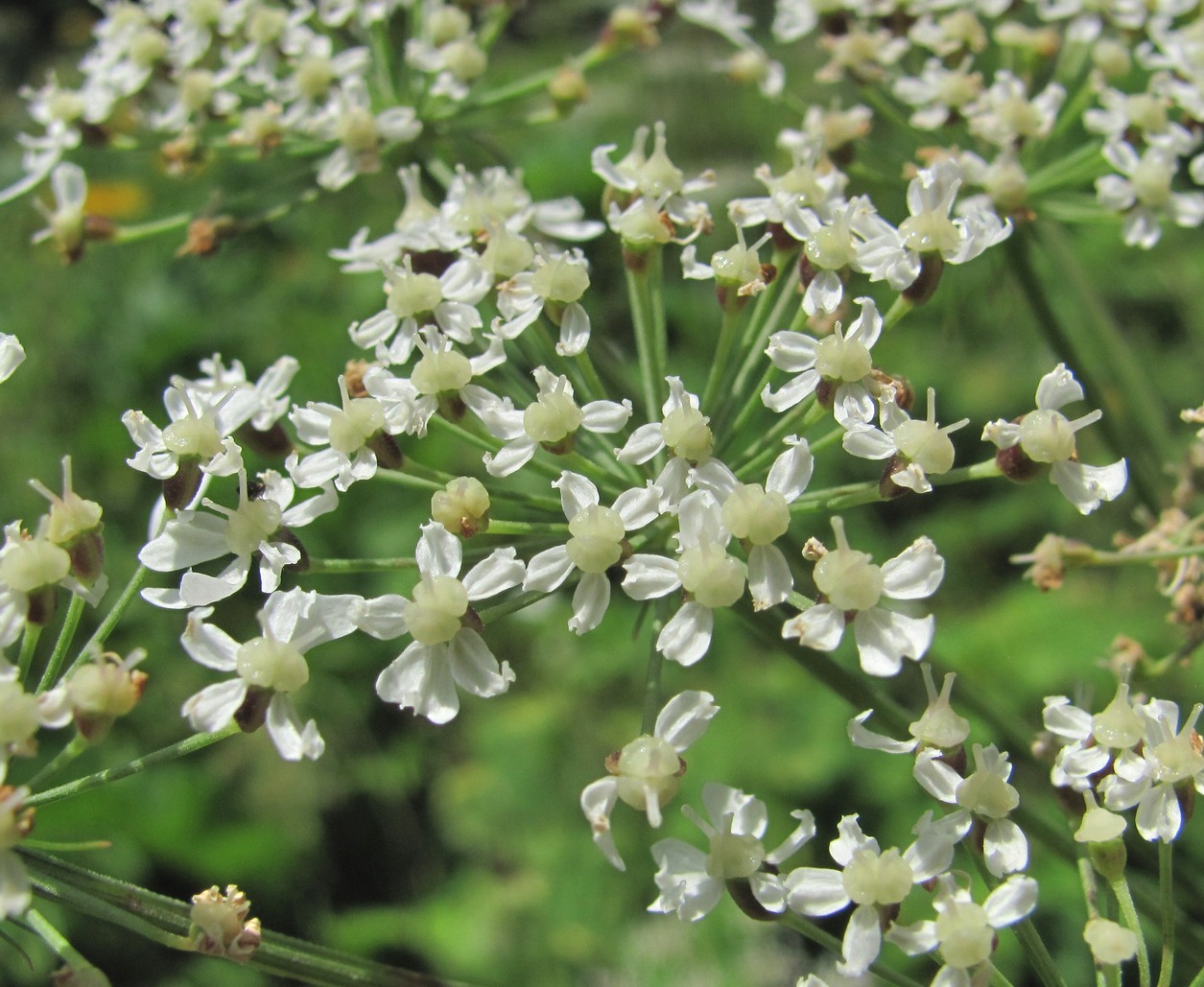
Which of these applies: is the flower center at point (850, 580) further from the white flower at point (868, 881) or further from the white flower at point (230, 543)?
the white flower at point (230, 543)

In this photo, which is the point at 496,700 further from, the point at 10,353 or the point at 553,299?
the point at 10,353

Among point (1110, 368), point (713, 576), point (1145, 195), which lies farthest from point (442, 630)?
point (1110, 368)

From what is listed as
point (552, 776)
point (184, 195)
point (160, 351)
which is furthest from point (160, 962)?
point (184, 195)

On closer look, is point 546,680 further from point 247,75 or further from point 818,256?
point 818,256

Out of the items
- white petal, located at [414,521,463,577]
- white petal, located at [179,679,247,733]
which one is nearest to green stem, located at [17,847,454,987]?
white petal, located at [179,679,247,733]

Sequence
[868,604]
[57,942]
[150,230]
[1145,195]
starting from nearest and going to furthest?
[57,942], [868,604], [1145,195], [150,230]

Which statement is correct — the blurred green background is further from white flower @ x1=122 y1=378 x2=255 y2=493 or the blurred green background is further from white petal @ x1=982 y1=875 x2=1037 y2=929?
white petal @ x1=982 y1=875 x2=1037 y2=929
